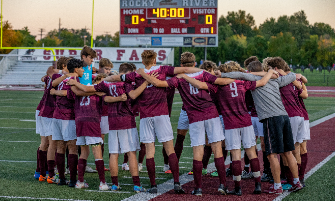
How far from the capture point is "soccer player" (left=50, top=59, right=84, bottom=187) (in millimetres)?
6457

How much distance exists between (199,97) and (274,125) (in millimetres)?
1075

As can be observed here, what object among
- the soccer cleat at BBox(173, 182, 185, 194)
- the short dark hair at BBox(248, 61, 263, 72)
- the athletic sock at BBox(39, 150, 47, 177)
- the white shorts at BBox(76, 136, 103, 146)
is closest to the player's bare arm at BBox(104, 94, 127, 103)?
the white shorts at BBox(76, 136, 103, 146)

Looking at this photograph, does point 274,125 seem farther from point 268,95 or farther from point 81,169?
point 81,169

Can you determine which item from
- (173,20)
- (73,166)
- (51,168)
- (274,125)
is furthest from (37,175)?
(173,20)

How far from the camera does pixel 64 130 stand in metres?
6.47

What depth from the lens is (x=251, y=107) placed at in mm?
6891

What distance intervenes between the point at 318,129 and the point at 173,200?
8356 mm

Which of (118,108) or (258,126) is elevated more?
(118,108)

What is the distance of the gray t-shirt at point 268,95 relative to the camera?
19.5 ft

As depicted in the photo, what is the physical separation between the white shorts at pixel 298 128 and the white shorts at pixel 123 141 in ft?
7.45

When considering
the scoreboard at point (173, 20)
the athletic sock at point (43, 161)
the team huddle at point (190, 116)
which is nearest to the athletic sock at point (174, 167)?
the team huddle at point (190, 116)

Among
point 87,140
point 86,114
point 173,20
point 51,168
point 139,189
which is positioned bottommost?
point 139,189

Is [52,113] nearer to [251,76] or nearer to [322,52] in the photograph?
[251,76]

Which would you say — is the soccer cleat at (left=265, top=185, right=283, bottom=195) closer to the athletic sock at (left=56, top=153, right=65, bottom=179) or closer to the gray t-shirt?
the gray t-shirt
